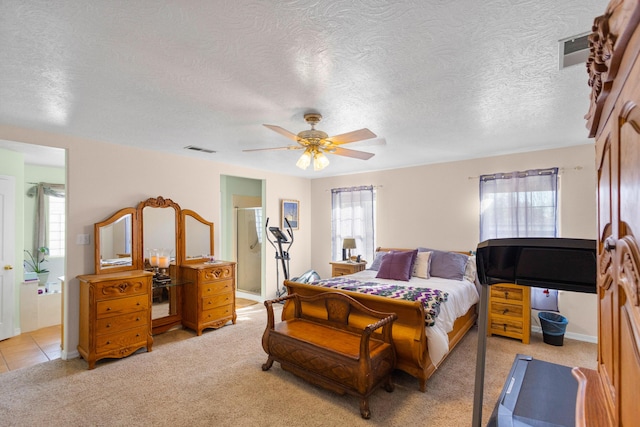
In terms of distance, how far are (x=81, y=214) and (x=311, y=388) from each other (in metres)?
3.04

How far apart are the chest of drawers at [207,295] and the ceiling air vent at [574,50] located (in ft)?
13.1

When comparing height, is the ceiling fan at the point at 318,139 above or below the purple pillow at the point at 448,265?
above

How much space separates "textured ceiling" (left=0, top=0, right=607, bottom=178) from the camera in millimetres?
1366

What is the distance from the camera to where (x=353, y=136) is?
240 cm

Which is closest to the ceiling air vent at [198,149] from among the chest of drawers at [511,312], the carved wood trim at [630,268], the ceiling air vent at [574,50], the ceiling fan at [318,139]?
the ceiling fan at [318,139]

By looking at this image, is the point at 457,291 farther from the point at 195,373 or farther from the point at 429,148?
the point at 195,373

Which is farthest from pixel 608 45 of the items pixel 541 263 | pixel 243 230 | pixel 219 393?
pixel 243 230

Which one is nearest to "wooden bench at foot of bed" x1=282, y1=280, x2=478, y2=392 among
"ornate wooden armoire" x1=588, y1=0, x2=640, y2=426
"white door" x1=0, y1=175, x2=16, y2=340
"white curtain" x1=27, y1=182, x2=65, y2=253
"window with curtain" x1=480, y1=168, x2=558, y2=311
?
"ornate wooden armoire" x1=588, y1=0, x2=640, y2=426

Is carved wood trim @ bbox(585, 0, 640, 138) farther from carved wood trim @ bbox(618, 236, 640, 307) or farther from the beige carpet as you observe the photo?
the beige carpet

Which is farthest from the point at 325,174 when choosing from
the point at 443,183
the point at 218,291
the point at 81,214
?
the point at 81,214

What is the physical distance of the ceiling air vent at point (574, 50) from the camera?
1547 mm

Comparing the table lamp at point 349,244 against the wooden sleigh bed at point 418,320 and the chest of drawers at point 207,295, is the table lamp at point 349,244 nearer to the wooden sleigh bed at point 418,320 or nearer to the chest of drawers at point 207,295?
the wooden sleigh bed at point 418,320

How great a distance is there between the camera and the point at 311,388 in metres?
2.61

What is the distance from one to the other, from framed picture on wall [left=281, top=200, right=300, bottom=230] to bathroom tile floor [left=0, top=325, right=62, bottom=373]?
3518 millimetres
